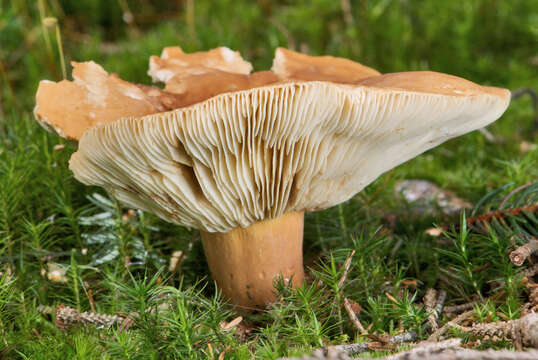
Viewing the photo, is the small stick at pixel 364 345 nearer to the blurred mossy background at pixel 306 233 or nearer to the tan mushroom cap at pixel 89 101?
the blurred mossy background at pixel 306 233

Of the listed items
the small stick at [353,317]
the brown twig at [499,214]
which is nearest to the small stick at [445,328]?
the small stick at [353,317]

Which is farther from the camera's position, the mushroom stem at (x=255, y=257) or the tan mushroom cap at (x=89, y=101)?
the mushroom stem at (x=255, y=257)

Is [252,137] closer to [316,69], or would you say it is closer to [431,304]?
[316,69]

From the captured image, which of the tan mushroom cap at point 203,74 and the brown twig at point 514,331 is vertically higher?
the tan mushroom cap at point 203,74

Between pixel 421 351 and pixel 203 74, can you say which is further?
pixel 203 74

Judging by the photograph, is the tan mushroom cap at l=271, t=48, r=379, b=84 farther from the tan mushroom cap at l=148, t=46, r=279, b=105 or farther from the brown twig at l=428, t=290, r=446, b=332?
the brown twig at l=428, t=290, r=446, b=332

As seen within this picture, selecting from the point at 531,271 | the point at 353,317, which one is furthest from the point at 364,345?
the point at 531,271
